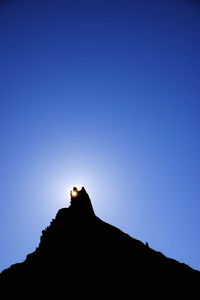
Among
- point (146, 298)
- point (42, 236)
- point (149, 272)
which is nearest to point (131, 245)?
point (149, 272)

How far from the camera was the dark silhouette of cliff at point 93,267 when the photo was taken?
26984mm

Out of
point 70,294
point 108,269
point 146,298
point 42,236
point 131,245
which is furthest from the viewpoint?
point 42,236

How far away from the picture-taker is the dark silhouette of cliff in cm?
2698

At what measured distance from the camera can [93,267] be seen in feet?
97.8

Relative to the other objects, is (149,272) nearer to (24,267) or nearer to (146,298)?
(146,298)

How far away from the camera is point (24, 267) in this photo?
1298 inches

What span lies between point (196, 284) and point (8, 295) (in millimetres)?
28896

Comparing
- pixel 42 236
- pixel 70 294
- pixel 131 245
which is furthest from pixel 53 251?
pixel 131 245

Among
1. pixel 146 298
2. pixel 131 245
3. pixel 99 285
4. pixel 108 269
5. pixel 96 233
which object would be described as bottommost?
pixel 146 298

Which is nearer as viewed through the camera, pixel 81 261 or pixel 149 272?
pixel 149 272

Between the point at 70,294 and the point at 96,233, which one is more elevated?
the point at 96,233

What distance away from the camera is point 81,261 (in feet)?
101

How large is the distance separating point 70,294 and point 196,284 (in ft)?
60.7

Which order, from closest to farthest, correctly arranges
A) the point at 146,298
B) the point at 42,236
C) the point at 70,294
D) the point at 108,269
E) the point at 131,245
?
the point at 146,298
the point at 70,294
the point at 108,269
the point at 131,245
the point at 42,236
